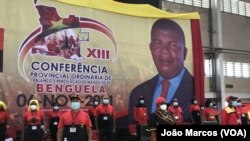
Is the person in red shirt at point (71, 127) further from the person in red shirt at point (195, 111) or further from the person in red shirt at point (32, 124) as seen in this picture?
the person in red shirt at point (195, 111)

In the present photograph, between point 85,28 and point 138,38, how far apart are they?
6.83 ft

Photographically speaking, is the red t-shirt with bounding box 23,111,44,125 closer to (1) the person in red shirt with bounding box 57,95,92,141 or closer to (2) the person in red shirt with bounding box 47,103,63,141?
(2) the person in red shirt with bounding box 47,103,63,141

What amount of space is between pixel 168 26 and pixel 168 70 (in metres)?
1.52

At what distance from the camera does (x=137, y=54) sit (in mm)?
13297

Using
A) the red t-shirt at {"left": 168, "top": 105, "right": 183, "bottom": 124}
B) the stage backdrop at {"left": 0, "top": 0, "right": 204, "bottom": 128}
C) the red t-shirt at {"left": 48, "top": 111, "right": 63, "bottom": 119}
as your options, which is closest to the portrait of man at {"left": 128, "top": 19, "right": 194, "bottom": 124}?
the stage backdrop at {"left": 0, "top": 0, "right": 204, "bottom": 128}

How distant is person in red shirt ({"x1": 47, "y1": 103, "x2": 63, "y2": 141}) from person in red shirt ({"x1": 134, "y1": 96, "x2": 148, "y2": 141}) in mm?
2787

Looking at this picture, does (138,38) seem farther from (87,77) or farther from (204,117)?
(204,117)

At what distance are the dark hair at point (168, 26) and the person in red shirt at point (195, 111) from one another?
6.95 ft

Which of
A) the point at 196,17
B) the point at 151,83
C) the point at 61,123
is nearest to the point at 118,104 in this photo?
the point at 151,83

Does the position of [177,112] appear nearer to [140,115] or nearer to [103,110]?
[140,115]

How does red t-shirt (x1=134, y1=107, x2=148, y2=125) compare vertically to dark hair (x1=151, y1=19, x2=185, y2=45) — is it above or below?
below

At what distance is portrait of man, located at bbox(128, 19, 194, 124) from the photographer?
13617 millimetres

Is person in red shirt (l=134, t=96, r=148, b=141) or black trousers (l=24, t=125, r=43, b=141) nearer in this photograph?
black trousers (l=24, t=125, r=43, b=141)

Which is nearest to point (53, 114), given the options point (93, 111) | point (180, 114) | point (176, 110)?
point (93, 111)
